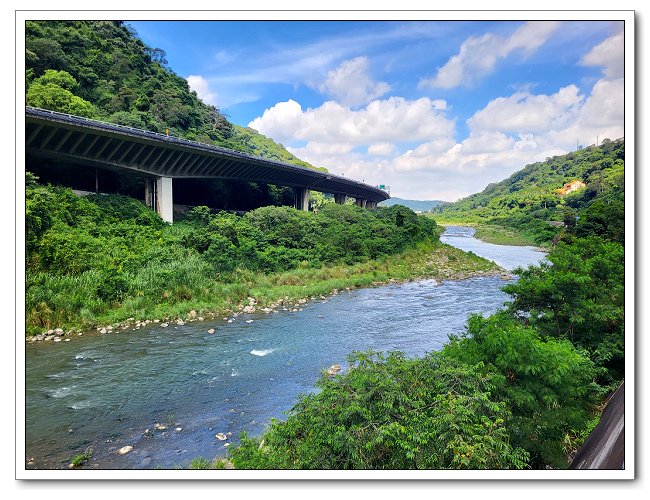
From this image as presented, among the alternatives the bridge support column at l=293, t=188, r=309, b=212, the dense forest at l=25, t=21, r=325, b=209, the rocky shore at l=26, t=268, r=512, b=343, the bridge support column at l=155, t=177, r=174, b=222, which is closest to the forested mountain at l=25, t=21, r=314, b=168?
the dense forest at l=25, t=21, r=325, b=209

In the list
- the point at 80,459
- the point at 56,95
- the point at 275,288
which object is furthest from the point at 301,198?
the point at 80,459

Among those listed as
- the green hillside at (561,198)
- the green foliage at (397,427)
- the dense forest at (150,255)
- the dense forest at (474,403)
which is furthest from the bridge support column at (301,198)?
the green foliage at (397,427)

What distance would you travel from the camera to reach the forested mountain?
18.2 meters

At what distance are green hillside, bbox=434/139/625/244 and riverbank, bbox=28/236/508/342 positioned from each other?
4.46 m

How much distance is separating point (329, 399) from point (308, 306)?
921 cm

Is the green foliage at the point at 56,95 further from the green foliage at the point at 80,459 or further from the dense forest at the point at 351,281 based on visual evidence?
the green foliage at the point at 80,459

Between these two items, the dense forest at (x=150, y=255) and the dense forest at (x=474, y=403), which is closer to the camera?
the dense forest at (x=474, y=403)

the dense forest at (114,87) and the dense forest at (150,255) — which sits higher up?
the dense forest at (114,87)

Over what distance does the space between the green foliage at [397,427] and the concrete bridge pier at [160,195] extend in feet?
50.6

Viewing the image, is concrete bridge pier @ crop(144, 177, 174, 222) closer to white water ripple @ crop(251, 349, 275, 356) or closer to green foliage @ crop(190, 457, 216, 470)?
white water ripple @ crop(251, 349, 275, 356)

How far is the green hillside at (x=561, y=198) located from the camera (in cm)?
627

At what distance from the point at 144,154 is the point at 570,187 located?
672 inches

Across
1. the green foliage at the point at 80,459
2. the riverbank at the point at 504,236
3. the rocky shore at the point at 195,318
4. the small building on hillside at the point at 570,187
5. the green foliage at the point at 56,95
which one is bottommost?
the green foliage at the point at 80,459
